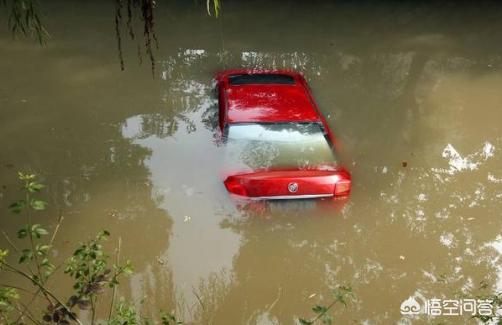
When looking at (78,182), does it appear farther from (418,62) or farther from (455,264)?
(418,62)

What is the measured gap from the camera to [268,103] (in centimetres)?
607

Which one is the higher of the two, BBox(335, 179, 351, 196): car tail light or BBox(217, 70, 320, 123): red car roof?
BBox(217, 70, 320, 123): red car roof

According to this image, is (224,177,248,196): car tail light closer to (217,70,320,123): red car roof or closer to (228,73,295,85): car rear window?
(217,70,320,123): red car roof

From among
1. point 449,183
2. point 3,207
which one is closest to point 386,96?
point 449,183

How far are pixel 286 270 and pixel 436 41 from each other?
7.56 m

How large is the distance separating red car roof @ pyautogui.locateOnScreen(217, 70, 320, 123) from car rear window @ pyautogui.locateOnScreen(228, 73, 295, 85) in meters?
0.08

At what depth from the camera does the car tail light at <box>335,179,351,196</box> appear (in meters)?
5.25

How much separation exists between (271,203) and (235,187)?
51 cm

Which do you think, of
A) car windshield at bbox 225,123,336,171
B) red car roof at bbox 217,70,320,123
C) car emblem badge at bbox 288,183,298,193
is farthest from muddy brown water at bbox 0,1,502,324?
red car roof at bbox 217,70,320,123

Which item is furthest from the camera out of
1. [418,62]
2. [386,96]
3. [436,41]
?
[436,41]

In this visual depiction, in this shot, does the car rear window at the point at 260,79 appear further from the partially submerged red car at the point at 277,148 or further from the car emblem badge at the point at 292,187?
the car emblem badge at the point at 292,187

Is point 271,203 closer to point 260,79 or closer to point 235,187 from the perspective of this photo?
point 235,187

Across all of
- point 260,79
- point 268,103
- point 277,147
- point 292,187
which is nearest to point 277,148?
point 277,147

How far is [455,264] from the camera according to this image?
205 inches
